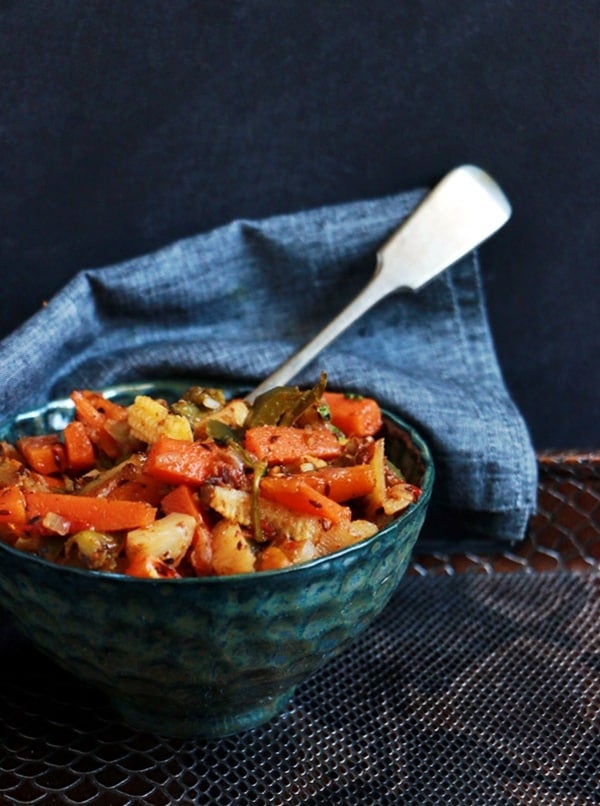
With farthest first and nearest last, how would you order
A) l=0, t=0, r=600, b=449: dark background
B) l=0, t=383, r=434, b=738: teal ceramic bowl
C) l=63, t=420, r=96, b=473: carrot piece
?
l=0, t=0, r=600, b=449: dark background
l=63, t=420, r=96, b=473: carrot piece
l=0, t=383, r=434, b=738: teal ceramic bowl

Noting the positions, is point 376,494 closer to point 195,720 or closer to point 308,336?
point 195,720

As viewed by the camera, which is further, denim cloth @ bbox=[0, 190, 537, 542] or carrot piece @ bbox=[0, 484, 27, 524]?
denim cloth @ bbox=[0, 190, 537, 542]

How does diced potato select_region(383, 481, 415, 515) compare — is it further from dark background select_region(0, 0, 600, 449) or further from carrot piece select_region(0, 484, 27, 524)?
dark background select_region(0, 0, 600, 449)

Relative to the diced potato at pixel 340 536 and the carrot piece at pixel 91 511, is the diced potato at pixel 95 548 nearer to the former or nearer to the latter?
the carrot piece at pixel 91 511

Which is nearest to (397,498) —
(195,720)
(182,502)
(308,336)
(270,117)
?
(182,502)

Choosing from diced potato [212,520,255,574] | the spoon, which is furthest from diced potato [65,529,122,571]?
the spoon

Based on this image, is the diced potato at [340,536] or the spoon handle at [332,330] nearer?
the diced potato at [340,536]

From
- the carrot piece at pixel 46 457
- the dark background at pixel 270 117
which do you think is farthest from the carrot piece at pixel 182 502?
the dark background at pixel 270 117
